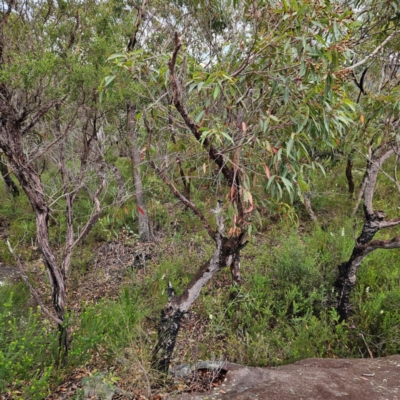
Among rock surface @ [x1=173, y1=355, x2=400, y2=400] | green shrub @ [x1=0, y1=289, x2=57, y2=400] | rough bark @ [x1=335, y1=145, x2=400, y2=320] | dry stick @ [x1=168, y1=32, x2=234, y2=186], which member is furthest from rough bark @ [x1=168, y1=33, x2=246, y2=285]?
green shrub @ [x1=0, y1=289, x2=57, y2=400]

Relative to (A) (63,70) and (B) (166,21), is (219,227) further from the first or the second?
(B) (166,21)

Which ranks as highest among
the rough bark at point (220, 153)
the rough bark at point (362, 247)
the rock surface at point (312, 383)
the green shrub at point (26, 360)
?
the rough bark at point (220, 153)

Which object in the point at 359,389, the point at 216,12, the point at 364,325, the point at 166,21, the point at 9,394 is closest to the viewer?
the point at 359,389

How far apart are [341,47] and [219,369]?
275 centimetres

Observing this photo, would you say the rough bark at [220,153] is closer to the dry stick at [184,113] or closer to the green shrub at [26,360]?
the dry stick at [184,113]

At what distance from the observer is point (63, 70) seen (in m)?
3.48

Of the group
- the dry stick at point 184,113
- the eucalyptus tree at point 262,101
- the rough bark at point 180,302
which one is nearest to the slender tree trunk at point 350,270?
the eucalyptus tree at point 262,101

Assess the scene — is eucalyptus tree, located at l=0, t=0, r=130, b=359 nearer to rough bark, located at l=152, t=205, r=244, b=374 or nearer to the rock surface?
rough bark, located at l=152, t=205, r=244, b=374

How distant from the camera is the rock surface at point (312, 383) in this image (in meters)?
2.71

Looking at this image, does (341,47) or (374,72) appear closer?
(341,47)

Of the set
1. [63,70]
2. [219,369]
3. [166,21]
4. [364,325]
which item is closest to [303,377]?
[219,369]

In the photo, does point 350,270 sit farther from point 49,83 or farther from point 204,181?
point 49,83

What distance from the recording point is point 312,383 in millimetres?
2838

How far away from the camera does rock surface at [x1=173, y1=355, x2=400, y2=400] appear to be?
8.87 ft
